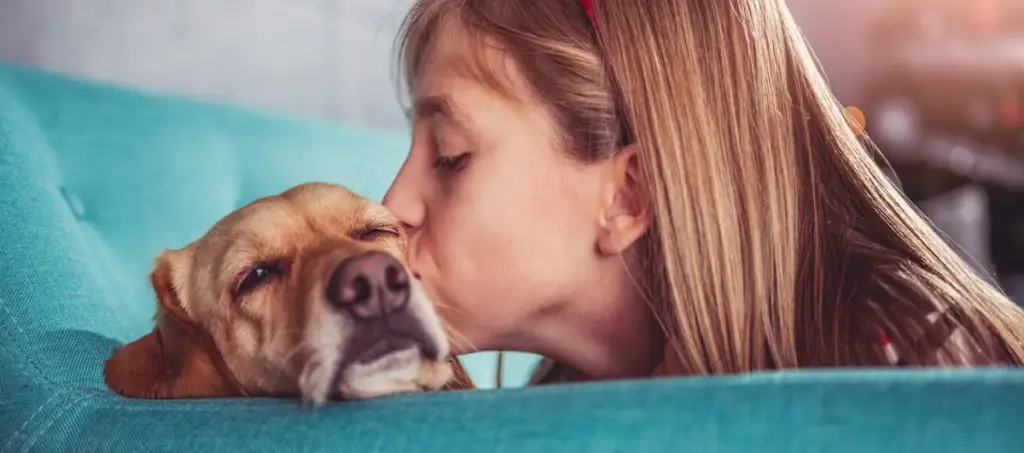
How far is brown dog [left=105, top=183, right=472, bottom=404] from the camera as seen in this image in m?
0.74

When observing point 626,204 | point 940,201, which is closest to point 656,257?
point 626,204

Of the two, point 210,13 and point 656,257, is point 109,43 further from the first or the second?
point 656,257

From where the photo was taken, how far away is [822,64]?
7.50 feet

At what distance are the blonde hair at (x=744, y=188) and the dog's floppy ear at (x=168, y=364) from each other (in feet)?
1.44

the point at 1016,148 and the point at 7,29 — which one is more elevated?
the point at 7,29

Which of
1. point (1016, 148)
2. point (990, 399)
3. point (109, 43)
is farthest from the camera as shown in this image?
point (1016, 148)

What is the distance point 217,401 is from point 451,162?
15.1 inches

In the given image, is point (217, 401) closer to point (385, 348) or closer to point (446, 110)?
point (385, 348)

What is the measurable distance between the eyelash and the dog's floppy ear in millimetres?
331

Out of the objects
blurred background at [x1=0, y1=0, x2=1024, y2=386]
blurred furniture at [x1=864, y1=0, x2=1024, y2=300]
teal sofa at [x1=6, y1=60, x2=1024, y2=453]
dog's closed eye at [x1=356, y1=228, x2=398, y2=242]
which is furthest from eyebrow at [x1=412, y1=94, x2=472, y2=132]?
blurred furniture at [x1=864, y1=0, x2=1024, y2=300]

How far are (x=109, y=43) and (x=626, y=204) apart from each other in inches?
46.4

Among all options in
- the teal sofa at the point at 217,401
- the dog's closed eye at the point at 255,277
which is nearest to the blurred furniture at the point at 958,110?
the teal sofa at the point at 217,401

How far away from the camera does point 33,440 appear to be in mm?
763

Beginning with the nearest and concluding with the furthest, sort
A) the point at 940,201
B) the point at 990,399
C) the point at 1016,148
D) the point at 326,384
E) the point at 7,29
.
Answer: the point at 990,399 < the point at 326,384 < the point at 7,29 < the point at 940,201 < the point at 1016,148
